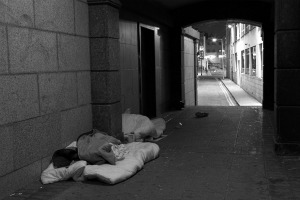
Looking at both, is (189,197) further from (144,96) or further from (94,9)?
(144,96)

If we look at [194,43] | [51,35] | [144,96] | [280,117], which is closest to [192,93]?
[194,43]

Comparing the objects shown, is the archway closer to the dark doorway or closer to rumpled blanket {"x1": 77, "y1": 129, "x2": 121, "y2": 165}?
the dark doorway

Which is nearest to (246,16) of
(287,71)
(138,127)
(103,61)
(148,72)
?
(148,72)

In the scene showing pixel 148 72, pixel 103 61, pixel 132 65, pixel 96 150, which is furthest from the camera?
pixel 148 72

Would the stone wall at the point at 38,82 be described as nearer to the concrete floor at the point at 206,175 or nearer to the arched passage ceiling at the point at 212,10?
the concrete floor at the point at 206,175

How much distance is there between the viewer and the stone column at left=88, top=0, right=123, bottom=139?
23.1 ft

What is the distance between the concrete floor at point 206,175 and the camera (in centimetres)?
482

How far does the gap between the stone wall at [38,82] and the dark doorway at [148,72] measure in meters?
4.85

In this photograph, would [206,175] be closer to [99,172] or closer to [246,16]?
[99,172]

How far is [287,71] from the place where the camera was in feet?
21.5

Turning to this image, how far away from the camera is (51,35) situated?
19.0ft

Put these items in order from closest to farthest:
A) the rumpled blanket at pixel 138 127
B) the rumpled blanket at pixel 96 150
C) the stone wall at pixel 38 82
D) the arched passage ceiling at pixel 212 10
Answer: the stone wall at pixel 38 82 < the rumpled blanket at pixel 96 150 < the rumpled blanket at pixel 138 127 < the arched passage ceiling at pixel 212 10

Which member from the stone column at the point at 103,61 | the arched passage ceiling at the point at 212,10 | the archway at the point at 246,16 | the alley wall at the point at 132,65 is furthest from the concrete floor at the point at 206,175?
the arched passage ceiling at the point at 212,10

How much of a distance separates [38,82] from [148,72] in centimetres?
667
